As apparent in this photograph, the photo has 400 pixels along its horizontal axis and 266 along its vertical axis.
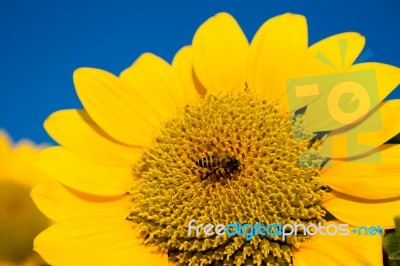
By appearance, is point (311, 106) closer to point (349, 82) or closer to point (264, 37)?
point (349, 82)

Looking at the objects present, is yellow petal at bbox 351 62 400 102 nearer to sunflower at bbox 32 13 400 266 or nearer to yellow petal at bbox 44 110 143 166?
sunflower at bbox 32 13 400 266

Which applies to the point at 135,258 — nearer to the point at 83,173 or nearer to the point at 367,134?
the point at 83,173

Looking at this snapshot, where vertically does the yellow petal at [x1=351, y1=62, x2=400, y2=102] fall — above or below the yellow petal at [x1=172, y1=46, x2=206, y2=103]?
below

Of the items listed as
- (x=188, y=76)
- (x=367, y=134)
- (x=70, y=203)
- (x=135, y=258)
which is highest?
(x=188, y=76)

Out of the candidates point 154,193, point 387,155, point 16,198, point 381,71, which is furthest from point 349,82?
point 16,198

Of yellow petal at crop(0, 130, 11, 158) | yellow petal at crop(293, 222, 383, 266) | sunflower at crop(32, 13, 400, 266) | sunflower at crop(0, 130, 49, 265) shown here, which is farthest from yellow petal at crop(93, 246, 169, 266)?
yellow petal at crop(0, 130, 11, 158)

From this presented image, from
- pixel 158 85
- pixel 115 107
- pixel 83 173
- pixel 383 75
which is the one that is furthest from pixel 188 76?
pixel 383 75
